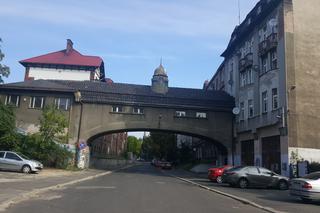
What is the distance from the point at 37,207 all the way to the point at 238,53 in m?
36.0

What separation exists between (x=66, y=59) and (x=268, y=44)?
45925 mm

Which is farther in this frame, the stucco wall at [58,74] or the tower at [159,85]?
the stucco wall at [58,74]

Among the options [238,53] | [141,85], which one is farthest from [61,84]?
[238,53]

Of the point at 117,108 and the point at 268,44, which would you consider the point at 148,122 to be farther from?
the point at 268,44

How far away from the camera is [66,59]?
235ft

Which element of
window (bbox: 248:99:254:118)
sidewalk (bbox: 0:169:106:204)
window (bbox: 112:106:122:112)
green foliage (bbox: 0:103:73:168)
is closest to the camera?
sidewalk (bbox: 0:169:106:204)

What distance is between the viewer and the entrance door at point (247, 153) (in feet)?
127

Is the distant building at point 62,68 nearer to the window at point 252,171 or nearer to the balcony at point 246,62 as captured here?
the balcony at point 246,62

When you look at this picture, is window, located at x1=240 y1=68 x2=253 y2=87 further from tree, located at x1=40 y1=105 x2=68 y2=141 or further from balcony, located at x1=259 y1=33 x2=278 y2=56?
tree, located at x1=40 y1=105 x2=68 y2=141

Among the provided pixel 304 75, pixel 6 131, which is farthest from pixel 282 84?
pixel 6 131

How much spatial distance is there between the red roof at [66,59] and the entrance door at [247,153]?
35.8 metres

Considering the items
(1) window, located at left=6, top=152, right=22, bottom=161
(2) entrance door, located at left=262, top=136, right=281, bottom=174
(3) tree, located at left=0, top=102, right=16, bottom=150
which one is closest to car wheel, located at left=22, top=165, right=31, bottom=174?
(1) window, located at left=6, top=152, right=22, bottom=161

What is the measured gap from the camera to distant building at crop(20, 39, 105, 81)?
228ft

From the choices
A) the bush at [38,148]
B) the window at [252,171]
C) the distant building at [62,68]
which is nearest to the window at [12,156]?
the bush at [38,148]
